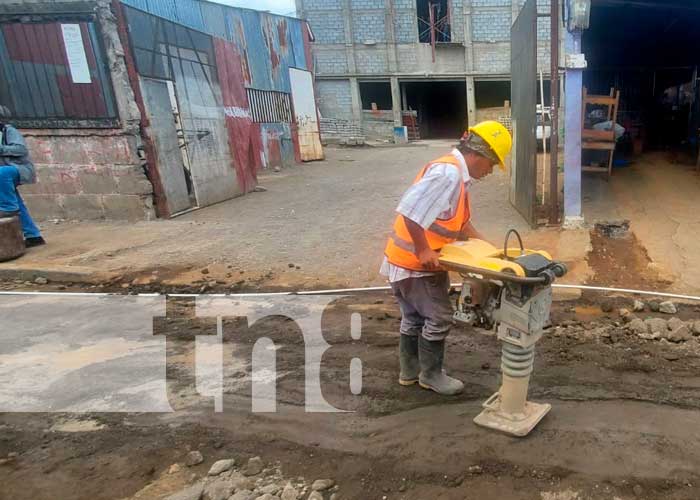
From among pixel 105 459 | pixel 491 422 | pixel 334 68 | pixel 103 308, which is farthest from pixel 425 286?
pixel 334 68

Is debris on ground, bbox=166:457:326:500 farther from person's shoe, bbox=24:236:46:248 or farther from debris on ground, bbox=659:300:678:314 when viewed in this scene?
person's shoe, bbox=24:236:46:248

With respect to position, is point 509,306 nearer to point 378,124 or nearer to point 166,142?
point 166,142

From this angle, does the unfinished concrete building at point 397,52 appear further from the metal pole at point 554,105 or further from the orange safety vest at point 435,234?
the orange safety vest at point 435,234

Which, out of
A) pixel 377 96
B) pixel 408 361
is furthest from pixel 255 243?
pixel 377 96

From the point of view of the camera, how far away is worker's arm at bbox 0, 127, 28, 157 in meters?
6.34

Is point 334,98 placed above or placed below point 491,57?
below

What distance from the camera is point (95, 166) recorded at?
7.86m

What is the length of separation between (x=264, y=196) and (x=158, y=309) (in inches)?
250

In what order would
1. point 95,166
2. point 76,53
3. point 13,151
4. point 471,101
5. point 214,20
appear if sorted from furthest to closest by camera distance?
point 471,101 < point 214,20 < point 95,166 < point 76,53 < point 13,151

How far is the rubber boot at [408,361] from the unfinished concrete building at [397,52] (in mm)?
24666

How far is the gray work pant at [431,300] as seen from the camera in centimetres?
278

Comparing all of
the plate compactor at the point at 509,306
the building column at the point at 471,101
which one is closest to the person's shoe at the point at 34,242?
the plate compactor at the point at 509,306

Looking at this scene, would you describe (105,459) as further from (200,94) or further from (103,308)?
(200,94)

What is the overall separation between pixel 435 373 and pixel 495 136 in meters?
1.49
